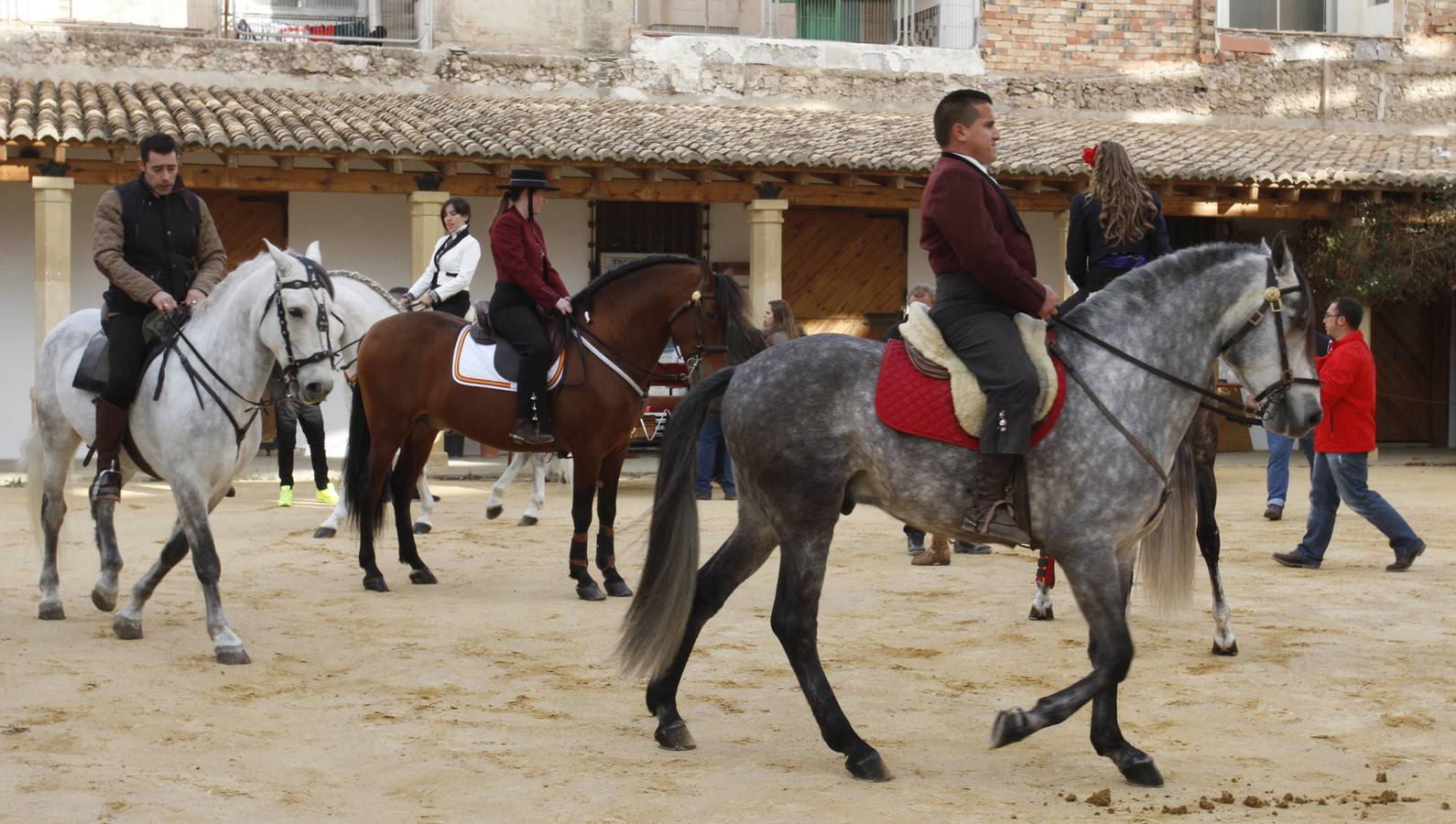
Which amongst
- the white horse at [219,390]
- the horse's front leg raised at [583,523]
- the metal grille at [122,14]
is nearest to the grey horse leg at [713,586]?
the white horse at [219,390]

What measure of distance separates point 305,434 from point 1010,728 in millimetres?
9947

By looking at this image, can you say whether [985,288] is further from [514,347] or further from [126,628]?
[126,628]

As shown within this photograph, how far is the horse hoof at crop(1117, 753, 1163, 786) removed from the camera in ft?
16.6

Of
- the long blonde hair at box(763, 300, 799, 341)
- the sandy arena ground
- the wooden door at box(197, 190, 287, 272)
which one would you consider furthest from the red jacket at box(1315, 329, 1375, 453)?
the wooden door at box(197, 190, 287, 272)

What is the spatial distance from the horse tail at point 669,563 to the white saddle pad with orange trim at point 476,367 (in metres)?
3.72

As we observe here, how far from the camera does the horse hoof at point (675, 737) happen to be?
554 centimetres

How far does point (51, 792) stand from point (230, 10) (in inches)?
837

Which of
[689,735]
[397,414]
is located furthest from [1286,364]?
[397,414]

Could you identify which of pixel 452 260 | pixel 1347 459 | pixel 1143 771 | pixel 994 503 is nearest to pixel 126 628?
pixel 994 503

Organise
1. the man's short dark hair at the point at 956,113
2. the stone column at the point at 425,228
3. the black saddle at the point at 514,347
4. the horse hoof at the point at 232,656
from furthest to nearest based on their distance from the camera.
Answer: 1. the stone column at the point at 425,228
2. the black saddle at the point at 514,347
3. the horse hoof at the point at 232,656
4. the man's short dark hair at the point at 956,113

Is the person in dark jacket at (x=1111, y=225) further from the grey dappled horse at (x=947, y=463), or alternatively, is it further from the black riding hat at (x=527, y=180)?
the black riding hat at (x=527, y=180)

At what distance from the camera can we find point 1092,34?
942 inches

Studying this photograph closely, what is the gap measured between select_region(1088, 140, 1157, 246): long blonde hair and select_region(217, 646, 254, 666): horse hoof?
435 centimetres

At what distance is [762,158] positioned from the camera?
59.4ft
